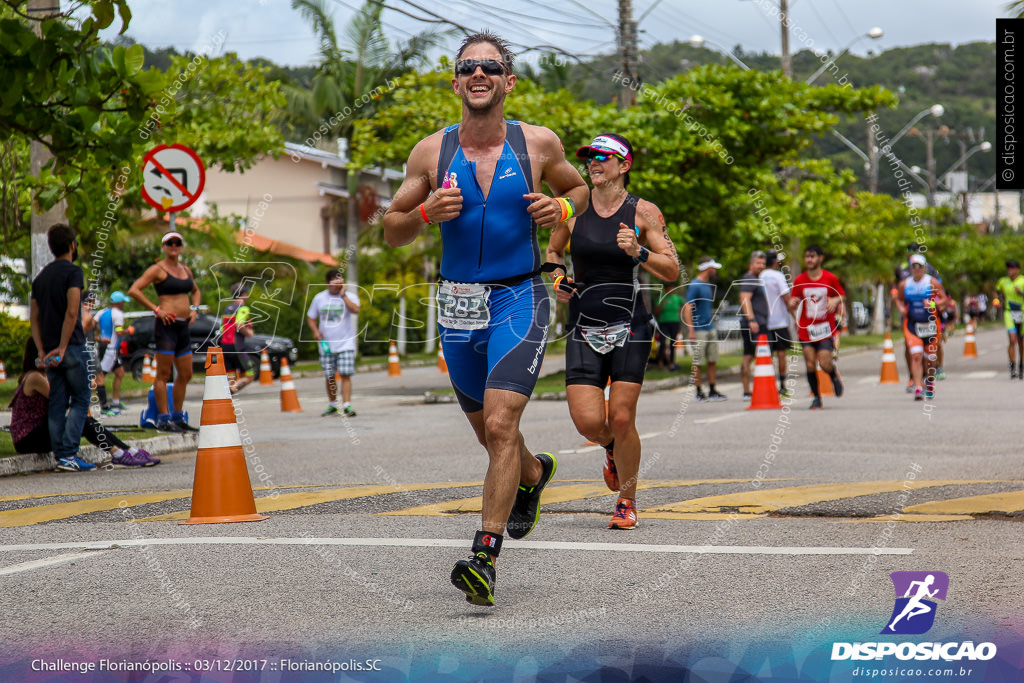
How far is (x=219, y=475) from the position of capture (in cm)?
702

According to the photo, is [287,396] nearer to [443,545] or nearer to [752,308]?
[752,308]

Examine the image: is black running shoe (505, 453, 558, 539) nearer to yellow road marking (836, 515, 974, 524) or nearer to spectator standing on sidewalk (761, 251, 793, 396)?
yellow road marking (836, 515, 974, 524)

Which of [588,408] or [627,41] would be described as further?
[627,41]

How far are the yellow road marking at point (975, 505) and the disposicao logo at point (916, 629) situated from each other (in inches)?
74.3

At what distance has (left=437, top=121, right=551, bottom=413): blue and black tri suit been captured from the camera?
208 inches

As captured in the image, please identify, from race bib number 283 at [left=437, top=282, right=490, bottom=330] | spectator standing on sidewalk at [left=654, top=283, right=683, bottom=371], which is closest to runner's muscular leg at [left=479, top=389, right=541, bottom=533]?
race bib number 283 at [left=437, top=282, right=490, bottom=330]

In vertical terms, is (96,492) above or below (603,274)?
below

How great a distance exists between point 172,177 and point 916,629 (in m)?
10.2

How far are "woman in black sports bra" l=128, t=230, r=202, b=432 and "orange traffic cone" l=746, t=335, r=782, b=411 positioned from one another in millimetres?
6894

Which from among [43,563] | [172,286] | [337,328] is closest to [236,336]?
[337,328]

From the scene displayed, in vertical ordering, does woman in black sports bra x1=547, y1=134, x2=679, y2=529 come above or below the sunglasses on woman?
below

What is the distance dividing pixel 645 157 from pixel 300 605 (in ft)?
62.0

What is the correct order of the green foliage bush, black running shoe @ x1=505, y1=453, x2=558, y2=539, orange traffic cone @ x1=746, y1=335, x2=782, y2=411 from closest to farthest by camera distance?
black running shoe @ x1=505, y1=453, x2=558, y2=539 < orange traffic cone @ x1=746, y1=335, x2=782, y2=411 < the green foliage bush

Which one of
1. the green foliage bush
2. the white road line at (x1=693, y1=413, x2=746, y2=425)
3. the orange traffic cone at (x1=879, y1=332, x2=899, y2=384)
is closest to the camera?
the white road line at (x1=693, y1=413, x2=746, y2=425)
